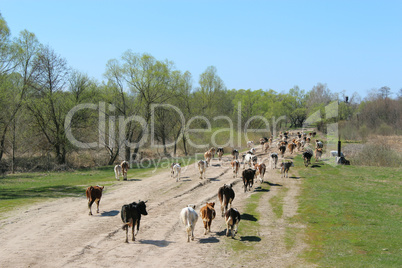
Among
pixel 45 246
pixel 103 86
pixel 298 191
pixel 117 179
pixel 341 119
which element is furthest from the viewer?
pixel 341 119

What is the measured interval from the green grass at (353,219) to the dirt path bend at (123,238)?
966 millimetres

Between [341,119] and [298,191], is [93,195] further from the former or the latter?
[341,119]

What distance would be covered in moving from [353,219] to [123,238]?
10323 millimetres

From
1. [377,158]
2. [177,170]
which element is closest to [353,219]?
[177,170]

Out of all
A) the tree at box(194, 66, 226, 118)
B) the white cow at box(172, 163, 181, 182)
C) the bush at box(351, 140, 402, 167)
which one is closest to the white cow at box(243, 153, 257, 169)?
the white cow at box(172, 163, 181, 182)

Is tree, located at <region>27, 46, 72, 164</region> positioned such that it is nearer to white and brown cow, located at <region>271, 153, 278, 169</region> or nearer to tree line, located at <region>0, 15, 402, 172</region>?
tree line, located at <region>0, 15, 402, 172</region>

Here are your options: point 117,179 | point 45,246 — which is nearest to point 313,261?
point 45,246

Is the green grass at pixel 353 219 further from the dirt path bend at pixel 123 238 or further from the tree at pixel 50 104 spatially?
the tree at pixel 50 104

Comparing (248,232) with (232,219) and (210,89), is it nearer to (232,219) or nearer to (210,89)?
(232,219)

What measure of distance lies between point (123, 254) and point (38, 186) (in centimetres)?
1893

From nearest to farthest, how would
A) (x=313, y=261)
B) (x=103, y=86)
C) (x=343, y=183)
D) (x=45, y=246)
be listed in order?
1. (x=313, y=261)
2. (x=45, y=246)
3. (x=343, y=183)
4. (x=103, y=86)

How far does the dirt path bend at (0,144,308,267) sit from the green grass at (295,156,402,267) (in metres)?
0.97

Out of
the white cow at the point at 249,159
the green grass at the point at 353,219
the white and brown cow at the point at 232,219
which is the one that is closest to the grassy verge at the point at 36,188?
the white cow at the point at 249,159

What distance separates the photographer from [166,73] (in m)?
50.6
